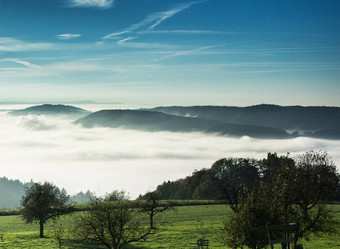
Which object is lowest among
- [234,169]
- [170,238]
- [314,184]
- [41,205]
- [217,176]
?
[170,238]

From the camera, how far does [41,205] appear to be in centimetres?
6962

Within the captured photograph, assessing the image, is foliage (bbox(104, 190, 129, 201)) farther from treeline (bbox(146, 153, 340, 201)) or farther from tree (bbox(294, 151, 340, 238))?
treeline (bbox(146, 153, 340, 201))

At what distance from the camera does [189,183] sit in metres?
172

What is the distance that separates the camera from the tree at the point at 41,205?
226 feet

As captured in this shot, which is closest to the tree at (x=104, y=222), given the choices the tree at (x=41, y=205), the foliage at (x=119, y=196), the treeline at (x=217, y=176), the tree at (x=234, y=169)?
the foliage at (x=119, y=196)

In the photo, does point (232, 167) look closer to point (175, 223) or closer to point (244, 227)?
point (175, 223)

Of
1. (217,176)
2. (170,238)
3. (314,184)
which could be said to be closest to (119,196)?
(170,238)

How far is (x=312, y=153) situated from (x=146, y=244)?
3459 centimetres

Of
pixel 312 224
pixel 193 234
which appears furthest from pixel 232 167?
pixel 312 224

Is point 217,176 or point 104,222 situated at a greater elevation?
point 217,176

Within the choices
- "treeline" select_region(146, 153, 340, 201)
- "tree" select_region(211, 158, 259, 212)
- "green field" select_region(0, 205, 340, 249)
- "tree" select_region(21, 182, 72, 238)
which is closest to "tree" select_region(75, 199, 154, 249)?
"green field" select_region(0, 205, 340, 249)

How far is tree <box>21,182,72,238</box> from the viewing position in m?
69.0

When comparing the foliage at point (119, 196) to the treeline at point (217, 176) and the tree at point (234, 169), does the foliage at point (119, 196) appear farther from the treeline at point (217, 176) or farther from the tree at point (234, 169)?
the tree at point (234, 169)

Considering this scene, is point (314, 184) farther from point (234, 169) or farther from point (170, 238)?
point (234, 169)
